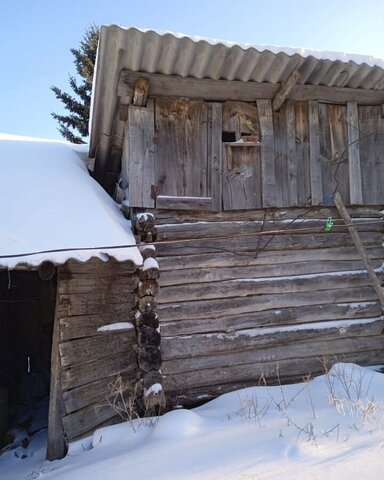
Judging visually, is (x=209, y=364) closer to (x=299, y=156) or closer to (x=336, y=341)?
(x=336, y=341)

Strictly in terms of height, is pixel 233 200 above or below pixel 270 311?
above

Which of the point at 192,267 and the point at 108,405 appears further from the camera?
the point at 192,267

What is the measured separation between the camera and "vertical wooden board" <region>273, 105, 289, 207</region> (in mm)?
5684

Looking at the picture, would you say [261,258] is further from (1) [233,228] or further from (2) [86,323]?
(2) [86,323]

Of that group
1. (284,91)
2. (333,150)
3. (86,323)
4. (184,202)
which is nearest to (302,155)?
(333,150)

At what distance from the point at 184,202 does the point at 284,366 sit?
2632mm

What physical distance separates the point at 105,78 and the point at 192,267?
272cm

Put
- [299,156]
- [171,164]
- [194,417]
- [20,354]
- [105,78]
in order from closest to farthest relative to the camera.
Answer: [194,417], [105,78], [171,164], [299,156], [20,354]

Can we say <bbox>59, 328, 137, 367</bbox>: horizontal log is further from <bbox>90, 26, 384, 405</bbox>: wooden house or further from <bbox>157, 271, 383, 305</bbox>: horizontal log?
<bbox>157, 271, 383, 305</bbox>: horizontal log

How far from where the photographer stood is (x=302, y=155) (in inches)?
230

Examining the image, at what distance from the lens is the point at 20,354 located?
888cm

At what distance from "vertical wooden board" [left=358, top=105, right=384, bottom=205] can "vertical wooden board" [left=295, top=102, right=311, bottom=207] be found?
0.91 metres

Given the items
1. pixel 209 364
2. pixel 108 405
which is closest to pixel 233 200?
pixel 209 364

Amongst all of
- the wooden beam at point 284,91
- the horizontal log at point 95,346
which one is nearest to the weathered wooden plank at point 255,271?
the horizontal log at point 95,346
